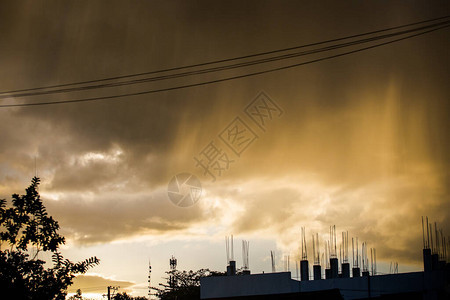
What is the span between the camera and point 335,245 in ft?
191

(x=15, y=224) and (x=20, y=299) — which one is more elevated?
(x=15, y=224)

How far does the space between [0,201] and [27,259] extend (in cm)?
137

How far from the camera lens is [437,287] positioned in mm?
41469

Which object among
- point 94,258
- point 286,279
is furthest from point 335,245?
point 94,258

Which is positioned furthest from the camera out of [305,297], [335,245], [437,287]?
[335,245]

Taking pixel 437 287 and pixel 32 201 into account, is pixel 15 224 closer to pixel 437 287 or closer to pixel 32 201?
pixel 32 201

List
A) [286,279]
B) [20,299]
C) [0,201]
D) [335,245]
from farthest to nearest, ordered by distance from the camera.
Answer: [335,245] < [286,279] < [0,201] < [20,299]

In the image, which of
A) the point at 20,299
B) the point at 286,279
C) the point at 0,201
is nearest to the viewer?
the point at 20,299

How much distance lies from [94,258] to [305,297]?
27.1m

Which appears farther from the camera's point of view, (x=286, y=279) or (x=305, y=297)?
(x=286, y=279)

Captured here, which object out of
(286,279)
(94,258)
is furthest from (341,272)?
(94,258)

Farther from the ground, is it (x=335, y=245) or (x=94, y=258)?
(x=335, y=245)

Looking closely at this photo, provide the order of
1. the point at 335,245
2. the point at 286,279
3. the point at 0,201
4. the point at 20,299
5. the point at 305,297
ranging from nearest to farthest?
the point at 20,299 → the point at 0,201 → the point at 305,297 → the point at 286,279 → the point at 335,245

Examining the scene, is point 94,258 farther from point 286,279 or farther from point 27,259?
point 286,279
